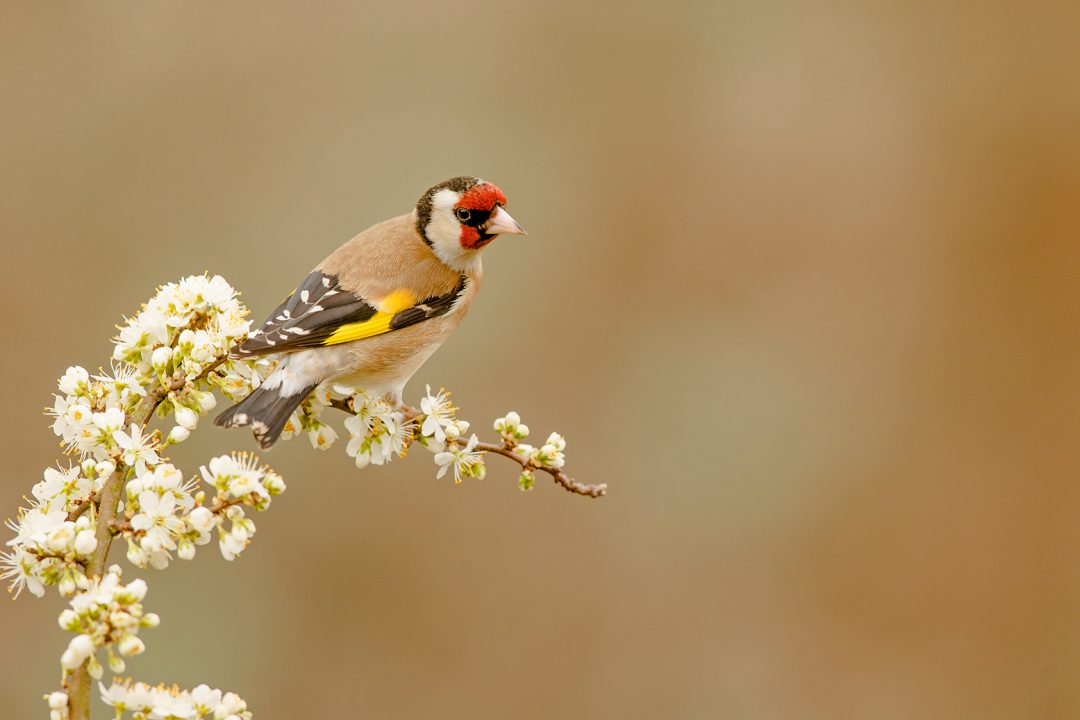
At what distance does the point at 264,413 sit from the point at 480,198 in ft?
3.36

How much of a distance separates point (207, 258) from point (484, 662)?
2.23 m

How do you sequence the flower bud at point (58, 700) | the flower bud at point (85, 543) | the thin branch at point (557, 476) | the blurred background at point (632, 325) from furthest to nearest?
1. the blurred background at point (632, 325)
2. the thin branch at point (557, 476)
3. the flower bud at point (85, 543)
4. the flower bud at point (58, 700)

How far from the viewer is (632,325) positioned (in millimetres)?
5328

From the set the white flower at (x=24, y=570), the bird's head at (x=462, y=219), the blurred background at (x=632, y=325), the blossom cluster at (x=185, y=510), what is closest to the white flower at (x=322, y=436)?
the blossom cluster at (x=185, y=510)

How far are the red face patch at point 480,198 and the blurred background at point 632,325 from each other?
1778mm

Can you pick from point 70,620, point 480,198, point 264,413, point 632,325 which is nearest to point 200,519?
point 70,620

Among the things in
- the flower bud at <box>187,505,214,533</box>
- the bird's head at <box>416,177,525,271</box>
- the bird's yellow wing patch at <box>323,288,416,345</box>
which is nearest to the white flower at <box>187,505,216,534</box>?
the flower bud at <box>187,505,214,533</box>

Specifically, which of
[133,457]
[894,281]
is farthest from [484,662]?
[133,457]

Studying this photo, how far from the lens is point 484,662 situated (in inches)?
181

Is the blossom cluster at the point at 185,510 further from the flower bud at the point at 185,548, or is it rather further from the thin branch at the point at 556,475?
the thin branch at the point at 556,475

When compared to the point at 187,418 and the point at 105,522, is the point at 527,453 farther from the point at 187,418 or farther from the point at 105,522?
the point at 105,522

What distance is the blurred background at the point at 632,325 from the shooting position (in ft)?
15.0

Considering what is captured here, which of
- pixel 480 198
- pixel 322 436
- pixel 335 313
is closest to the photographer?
pixel 322 436

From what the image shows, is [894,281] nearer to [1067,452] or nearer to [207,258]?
[1067,452]
